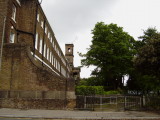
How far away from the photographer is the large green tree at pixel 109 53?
3356 centimetres

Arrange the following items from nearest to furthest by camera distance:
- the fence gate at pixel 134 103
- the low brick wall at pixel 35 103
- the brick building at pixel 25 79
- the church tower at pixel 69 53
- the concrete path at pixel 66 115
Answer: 1. the concrete path at pixel 66 115
2. the low brick wall at pixel 35 103
3. the brick building at pixel 25 79
4. the fence gate at pixel 134 103
5. the church tower at pixel 69 53

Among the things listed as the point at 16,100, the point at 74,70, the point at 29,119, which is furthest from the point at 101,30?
the point at 74,70

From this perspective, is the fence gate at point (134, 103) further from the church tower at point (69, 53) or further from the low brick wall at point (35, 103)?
the church tower at point (69, 53)

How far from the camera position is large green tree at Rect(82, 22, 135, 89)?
33.6 m

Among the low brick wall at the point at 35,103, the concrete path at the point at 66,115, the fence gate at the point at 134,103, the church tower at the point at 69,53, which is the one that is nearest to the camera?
the concrete path at the point at 66,115

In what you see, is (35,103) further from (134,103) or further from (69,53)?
(69,53)

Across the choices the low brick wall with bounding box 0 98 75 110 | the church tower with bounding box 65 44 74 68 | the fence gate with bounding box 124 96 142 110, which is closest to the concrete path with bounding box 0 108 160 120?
the low brick wall with bounding box 0 98 75 110

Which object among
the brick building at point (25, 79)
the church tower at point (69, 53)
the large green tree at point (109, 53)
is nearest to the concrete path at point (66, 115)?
the brick building at point (25, 79)

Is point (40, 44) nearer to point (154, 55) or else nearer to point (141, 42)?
point (154, 55)

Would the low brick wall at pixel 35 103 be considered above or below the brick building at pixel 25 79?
below

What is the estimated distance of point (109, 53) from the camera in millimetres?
Result: 32875

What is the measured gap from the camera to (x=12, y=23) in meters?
21.1

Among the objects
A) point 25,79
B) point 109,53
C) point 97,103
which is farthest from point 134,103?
point 109,53

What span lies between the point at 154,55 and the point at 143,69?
2006mm
